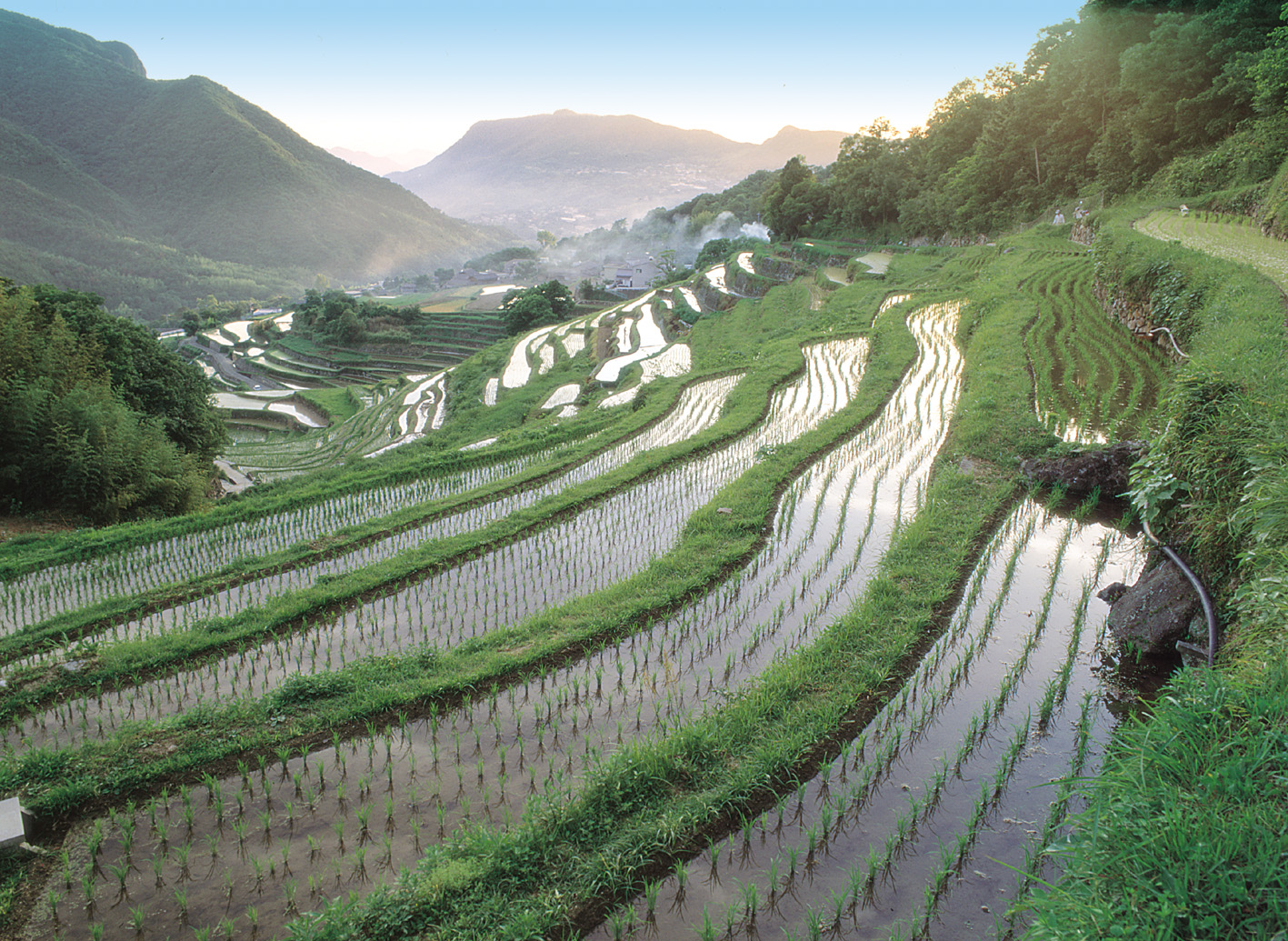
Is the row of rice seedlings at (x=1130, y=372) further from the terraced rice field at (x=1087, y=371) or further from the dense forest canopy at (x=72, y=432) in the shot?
the dense forest canopy at (x=72, y=432)

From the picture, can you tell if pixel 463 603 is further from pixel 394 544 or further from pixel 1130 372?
pixel 1130 372

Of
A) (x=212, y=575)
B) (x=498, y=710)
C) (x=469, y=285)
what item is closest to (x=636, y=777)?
(x=498, y=710)

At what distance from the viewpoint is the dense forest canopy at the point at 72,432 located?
10820 mm

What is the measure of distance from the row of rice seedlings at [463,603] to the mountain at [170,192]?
339ft

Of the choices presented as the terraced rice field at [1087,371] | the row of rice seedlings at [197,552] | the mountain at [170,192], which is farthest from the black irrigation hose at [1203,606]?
the mountain at [170,192]

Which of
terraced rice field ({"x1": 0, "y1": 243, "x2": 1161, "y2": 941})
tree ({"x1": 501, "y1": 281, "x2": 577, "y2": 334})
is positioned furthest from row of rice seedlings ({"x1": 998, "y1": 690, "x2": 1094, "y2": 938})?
tree ({"x1": 501, "y1": 281, "x2": 577, "y2": 334})

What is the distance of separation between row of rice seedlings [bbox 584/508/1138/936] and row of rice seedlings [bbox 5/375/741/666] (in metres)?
6.01

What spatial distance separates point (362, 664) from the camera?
5922 millimetres

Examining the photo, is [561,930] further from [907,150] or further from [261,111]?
[261,111]

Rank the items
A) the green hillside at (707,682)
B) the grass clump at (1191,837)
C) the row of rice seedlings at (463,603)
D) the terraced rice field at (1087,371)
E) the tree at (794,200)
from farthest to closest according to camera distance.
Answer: the tree at (794,200), the terraced rice field at (1087,371), the row of rice seedlings at (463,603), the green hillside at (707,682), the grass clump at (1191,837)

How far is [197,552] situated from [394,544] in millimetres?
2828

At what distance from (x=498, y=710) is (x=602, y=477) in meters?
5.78

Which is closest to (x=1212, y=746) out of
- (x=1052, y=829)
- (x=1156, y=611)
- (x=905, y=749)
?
(x=1052, y=829)

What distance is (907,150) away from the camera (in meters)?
43.9
